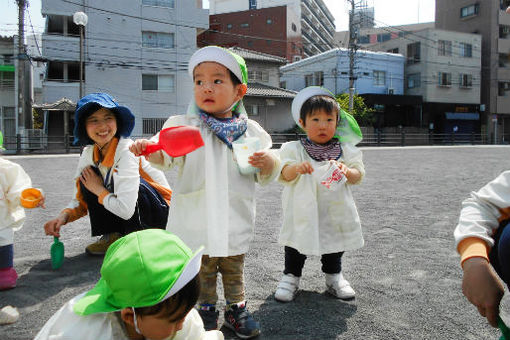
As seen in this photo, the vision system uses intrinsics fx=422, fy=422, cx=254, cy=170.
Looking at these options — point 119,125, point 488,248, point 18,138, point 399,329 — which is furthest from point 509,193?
point 18,138

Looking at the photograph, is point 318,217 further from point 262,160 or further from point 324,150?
point 262,160

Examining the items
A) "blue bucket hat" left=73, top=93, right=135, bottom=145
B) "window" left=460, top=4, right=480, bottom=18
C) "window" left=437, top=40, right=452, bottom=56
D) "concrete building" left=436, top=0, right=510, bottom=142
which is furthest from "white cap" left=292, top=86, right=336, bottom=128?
"window" left=460, top=4, right=480, bottom=18

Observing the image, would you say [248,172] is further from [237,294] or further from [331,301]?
[331,301]

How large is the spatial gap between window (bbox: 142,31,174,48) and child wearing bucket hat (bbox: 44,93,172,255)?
23459 mm

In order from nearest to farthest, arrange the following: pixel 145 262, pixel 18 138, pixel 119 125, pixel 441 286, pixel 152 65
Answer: pixel 145 262 → pixel 441 286 → pixel 119 125 → pixel 18 138 → pixel 152 65

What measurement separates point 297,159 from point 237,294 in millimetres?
923

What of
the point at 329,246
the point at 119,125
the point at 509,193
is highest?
the point at 119,125

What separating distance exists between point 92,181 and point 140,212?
409 millimetres

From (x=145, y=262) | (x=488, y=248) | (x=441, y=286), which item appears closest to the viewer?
(x=145, y=262)

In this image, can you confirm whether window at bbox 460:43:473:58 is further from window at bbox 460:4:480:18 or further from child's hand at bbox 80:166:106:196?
child's hand at bbox 80:166:106:196

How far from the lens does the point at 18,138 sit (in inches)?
725

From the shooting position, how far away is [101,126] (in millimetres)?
2865

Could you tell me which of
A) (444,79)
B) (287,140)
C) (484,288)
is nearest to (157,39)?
(287,140)

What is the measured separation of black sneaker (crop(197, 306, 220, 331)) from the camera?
2.13 meters
